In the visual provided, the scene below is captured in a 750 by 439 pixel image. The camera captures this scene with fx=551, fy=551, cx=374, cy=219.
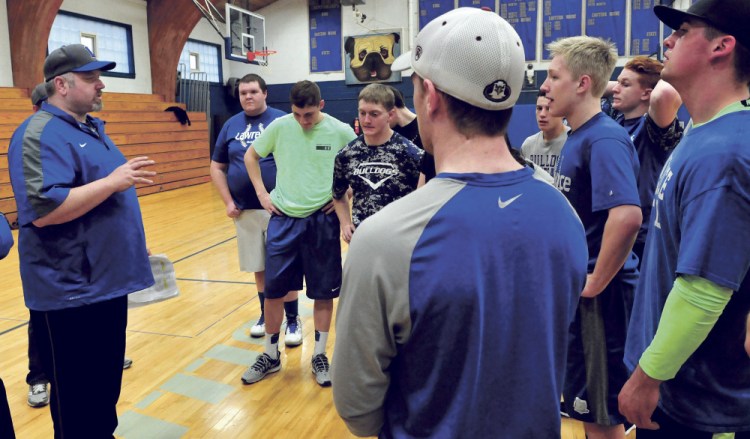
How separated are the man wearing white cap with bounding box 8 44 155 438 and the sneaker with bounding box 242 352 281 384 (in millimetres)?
951

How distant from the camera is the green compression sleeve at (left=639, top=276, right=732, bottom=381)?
119cm

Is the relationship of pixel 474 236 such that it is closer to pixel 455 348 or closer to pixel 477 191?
pixel 477 191

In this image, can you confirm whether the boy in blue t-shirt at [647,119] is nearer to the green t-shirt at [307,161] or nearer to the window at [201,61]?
the green t-shirt at [307,161]

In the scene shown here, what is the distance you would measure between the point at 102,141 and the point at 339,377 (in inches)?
72.7

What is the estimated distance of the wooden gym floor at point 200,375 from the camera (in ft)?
8.99

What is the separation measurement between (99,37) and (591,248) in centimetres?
1256

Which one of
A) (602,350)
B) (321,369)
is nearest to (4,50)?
(321,369)

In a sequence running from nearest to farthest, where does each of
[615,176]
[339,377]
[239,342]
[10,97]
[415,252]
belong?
1. [415,252]
2. [339,377]
3. [615,176]
4. [239,342]
5. [10,97]

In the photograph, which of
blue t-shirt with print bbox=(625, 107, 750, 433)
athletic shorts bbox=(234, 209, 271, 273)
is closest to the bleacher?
athletic shorts bbox=(234, 209, 271, 273)

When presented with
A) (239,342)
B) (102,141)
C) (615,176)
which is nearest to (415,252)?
(615,176)

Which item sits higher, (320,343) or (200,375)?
(320,343)

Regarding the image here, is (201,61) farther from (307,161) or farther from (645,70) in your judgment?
(645,70)

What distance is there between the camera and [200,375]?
10.9 ft

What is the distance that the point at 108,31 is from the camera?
39.5ft
